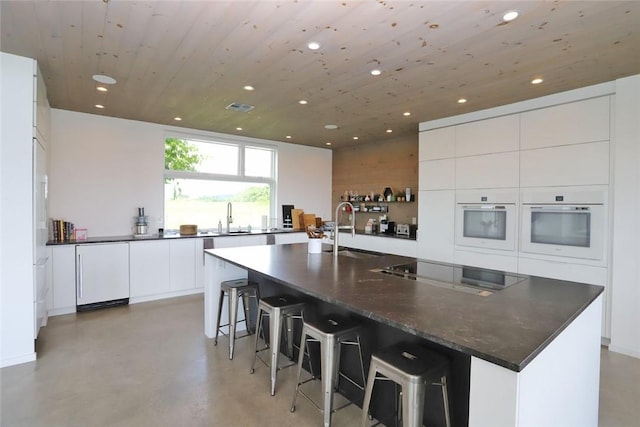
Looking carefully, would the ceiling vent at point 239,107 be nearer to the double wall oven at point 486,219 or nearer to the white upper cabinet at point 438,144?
the white upper cabinet at point 438,144

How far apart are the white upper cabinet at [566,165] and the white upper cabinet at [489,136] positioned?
0.75ft

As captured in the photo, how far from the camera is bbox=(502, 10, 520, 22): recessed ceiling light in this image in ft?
6.38

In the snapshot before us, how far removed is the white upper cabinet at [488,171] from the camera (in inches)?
144

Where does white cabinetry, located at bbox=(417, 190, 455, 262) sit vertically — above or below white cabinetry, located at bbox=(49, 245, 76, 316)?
above

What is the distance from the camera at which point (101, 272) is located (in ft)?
13.2

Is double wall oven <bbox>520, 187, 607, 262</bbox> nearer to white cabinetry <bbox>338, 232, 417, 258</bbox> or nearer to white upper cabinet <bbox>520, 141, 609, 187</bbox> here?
white upper cabinet <bbox>520, 141, 609, 187</bbox>

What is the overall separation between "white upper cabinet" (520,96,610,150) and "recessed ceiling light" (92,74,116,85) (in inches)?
172

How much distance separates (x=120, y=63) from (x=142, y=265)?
2.62 metres

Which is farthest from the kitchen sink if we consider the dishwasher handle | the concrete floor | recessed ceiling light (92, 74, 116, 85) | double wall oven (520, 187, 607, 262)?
the dishwasher handle

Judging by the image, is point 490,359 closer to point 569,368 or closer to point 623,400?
point 569,368

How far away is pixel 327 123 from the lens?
4703 millimetres

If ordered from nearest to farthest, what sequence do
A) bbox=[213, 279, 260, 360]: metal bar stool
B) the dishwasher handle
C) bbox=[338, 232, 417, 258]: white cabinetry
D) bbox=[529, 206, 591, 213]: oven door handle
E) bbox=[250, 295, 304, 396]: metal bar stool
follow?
bbox=[250, 295, 304, 396]: metal bar stool
bbox=[213, 279, 260, 360]: metal bar stool
bbox=[529, 206, 591, 213]: oven door handle
the dishwasher handle
bbox=[338, 232, 417, 258]: white cabinetry

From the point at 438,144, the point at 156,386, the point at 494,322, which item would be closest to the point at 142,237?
the point at 156,386

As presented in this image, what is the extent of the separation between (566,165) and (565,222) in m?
0.59
